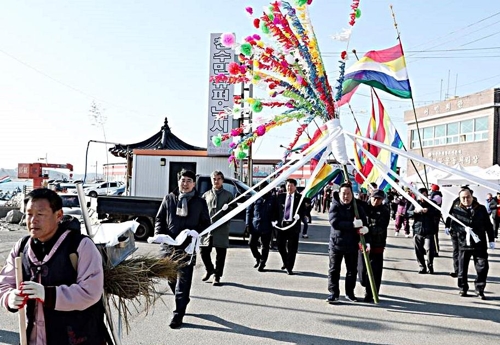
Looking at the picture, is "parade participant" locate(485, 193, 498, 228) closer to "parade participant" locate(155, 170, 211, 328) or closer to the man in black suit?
the man in black suit

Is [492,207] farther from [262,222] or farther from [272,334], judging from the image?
[272,334]

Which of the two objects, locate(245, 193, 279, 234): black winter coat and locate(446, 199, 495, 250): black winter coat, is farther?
locate(245, 193, 279, 234): black winter coat

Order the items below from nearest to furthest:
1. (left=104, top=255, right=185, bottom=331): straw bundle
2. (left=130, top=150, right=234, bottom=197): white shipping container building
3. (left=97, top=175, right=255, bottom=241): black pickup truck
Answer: (left=104, top=255, right=185, bottom=331): straw bundle → (left=97, top=175, right=255, bottom=241): black pickup truck → (left=130, top=150, right=234, bottom=197): white shipping container building

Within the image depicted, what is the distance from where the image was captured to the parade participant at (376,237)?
25.3 ft

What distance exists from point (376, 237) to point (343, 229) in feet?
2.52

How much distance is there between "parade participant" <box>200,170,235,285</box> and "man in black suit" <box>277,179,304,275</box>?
1.54 metres

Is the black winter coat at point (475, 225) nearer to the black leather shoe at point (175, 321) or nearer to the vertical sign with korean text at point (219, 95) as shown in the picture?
the black leather shoe at point (175, 321)

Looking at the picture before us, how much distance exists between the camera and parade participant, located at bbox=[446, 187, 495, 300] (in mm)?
7880

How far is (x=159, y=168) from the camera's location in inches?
696

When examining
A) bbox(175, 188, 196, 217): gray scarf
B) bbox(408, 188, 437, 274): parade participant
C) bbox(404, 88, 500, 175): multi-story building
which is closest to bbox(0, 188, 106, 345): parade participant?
bbox(175, 188, 196, 217): gray scarf

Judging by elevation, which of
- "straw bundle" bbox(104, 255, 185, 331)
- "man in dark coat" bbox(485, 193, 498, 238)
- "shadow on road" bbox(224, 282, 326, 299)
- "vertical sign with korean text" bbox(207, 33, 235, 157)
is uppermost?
"vertical sign with korean text" bbox(207, 33, 235, 157)

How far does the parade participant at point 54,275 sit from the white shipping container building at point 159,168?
1450 cm

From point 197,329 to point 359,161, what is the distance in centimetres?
532

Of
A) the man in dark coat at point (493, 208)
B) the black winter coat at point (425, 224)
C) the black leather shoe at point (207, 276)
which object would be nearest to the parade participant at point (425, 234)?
the black winter coat at point (425, 224)
